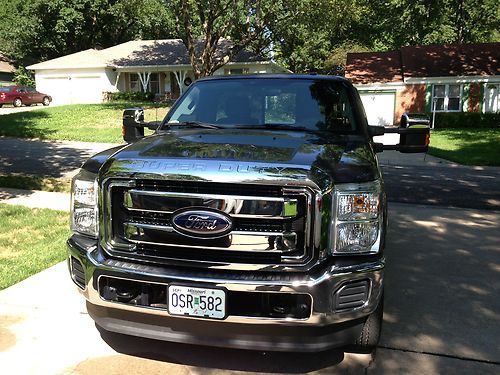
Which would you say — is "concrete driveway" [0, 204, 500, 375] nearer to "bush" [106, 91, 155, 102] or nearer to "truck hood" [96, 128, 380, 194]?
"truck hood" [96, 128, 380, 194]

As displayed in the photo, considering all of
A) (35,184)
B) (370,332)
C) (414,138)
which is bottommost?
(35,184)

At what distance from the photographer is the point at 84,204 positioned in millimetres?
3162

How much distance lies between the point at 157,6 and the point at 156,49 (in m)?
14.3

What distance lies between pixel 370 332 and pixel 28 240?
406 cm

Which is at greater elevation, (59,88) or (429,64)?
(429,64)

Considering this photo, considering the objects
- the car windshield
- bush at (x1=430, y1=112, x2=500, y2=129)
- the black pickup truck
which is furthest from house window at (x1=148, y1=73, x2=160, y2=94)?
the black pickup truck

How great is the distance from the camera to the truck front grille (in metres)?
2.73

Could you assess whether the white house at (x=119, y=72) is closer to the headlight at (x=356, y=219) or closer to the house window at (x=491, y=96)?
the house window at (x=491, y=96)

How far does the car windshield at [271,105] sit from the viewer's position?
4094 millimetres

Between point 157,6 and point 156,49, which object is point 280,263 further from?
point 156,49

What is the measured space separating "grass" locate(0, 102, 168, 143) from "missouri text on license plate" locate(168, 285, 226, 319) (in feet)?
36.3

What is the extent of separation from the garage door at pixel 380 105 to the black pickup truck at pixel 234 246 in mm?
24623

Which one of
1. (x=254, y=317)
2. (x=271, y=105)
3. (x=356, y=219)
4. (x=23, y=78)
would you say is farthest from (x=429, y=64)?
(x=23, y=78)

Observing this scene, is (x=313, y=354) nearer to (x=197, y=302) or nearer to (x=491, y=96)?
(x=197, y=302)
